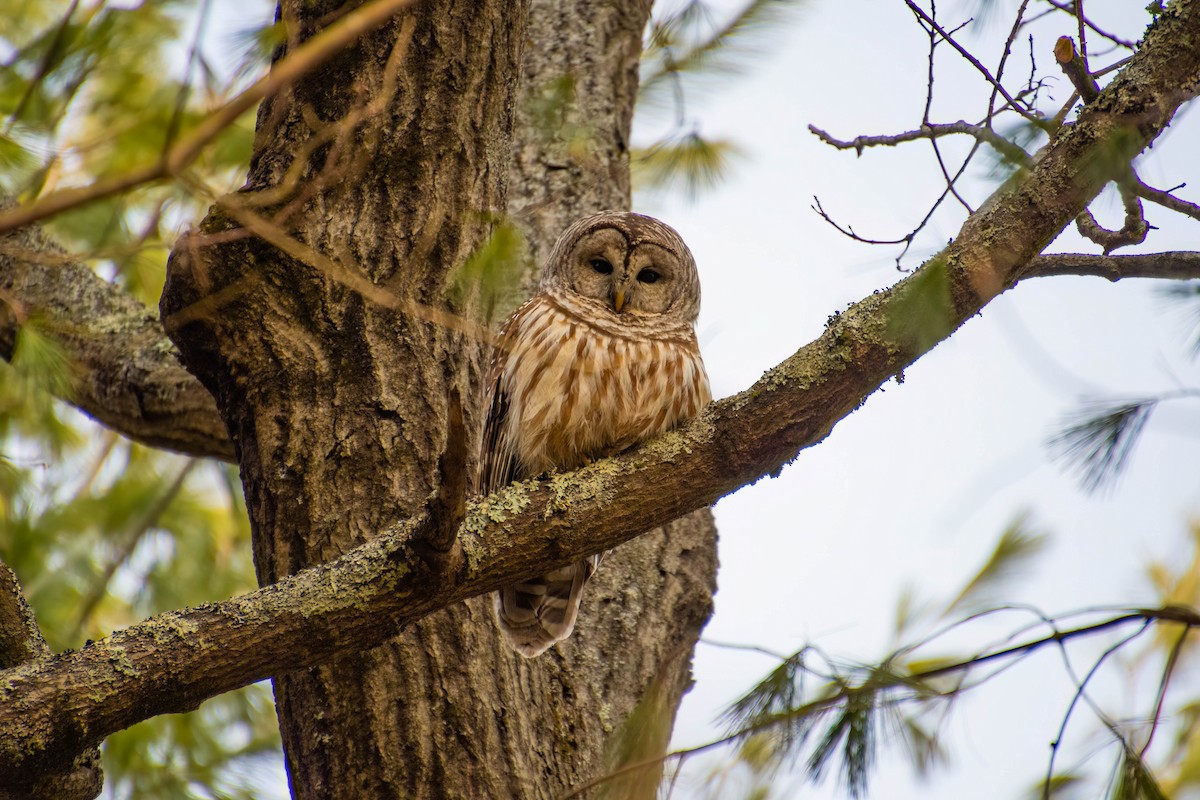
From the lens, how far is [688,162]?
19.5 ft

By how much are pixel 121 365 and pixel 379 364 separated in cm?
148

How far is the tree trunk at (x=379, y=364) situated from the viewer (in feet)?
10.2

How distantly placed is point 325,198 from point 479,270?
104 cm

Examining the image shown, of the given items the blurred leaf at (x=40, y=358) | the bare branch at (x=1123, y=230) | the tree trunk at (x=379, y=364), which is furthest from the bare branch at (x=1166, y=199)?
the blurred leaf at (x=40, y=358)

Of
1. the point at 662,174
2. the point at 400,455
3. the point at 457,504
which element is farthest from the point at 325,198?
the point at 662,174

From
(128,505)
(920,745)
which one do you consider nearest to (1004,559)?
(920,745)

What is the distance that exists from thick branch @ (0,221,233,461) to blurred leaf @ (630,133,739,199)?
8.80 feet

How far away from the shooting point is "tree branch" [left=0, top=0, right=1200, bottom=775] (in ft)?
7.99

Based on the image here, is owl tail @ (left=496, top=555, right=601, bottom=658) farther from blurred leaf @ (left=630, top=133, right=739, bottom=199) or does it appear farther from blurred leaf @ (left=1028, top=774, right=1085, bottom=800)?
blurred leaf @ (left=630, top=133, right=739, bottom=199)

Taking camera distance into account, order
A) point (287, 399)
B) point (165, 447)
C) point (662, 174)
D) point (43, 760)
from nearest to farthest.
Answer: point (43, 760) < point (287, 399) < point (165, 447) < point (662, 174)

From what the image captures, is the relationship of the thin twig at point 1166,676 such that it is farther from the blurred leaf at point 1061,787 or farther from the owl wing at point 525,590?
the owl wing at point 525,590

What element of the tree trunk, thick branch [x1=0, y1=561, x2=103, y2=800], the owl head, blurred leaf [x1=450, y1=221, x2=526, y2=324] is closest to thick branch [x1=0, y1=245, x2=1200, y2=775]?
thick branch [x1=0, y1=561, x2=103, y2=800]

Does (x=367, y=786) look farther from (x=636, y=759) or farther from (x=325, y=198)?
(x=325, y=198)

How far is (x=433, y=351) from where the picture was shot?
3490mm
